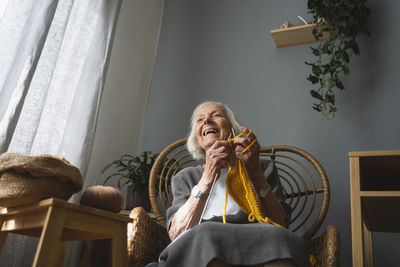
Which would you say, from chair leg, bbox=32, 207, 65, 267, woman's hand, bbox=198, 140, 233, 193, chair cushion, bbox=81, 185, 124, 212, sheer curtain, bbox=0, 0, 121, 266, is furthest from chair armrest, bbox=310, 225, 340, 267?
sheer curtain, bbox=0, 0, 121, 266

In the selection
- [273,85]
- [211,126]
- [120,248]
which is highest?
[273,85]

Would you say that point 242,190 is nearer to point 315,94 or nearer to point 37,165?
point 37,165

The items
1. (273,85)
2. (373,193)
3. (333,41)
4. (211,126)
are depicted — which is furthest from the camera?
(273,85)

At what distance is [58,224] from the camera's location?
3.14 feet

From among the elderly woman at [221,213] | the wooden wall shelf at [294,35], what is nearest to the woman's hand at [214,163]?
the elderly woman at [221,213]

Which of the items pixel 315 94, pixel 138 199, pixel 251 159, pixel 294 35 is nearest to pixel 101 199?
pixel 251 159

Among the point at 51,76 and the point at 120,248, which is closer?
the point at 120,248

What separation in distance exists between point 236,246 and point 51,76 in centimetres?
107

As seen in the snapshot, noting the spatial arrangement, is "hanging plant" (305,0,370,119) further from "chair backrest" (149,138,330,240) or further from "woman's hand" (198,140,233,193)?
"woman's hand" (198,140,233,193)

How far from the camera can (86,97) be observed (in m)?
1.76

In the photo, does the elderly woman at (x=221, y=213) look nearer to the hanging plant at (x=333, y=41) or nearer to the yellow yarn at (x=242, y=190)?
the yellow yarn at (x=242, y=190)

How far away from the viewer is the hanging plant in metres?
1.91

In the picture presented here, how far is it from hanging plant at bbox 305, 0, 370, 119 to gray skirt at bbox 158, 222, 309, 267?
3.51 ft

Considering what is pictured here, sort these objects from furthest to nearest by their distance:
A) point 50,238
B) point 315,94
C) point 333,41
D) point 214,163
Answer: point 333,41 → point 315,94 → point 214,163 → point 50,238
